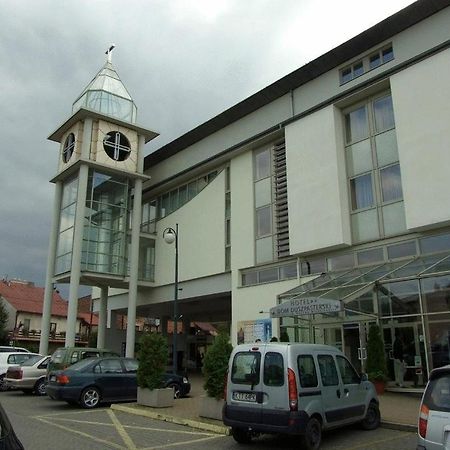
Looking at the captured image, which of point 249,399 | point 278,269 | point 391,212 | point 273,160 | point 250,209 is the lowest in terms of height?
point 249,399

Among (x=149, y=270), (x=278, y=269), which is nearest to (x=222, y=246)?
(x=278, y=269)

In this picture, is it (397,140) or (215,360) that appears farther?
(397,140)

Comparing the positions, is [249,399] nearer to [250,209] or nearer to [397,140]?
[397,140]

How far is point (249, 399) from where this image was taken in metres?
8.66

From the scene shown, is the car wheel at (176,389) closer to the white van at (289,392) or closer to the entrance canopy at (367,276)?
the entrance canopy at (367,276)

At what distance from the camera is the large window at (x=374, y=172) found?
18328 millimetres

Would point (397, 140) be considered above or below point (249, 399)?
above

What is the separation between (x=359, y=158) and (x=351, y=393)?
12471 millimetres

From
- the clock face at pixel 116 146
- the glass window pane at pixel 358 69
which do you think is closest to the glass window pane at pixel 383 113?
the glass window pane at pixel 358 69

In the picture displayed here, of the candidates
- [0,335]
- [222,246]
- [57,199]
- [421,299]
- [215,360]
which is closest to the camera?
Result: [215,360]

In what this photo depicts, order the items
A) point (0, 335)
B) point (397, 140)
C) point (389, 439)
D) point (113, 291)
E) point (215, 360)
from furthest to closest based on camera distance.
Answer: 1. point (0, 335)
2. point (113, 291)
3. point (397, 140)
4. point (215, 360)
5. point (389, 439)

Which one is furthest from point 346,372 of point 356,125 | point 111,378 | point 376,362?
point 356,125

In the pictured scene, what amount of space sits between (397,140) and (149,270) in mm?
18792

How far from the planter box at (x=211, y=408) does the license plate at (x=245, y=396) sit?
274 centimetres
